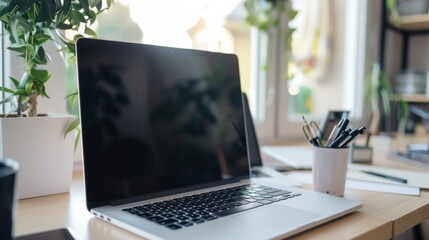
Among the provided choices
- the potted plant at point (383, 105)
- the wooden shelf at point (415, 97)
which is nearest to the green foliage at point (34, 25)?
the potted plant at point (383, 105)

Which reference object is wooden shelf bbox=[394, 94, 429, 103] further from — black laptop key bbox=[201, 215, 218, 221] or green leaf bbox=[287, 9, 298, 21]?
black laptop key bbox=[201, 215, 218, 221]


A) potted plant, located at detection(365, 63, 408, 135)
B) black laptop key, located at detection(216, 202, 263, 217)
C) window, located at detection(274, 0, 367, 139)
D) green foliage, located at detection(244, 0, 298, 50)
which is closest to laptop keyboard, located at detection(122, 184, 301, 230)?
black laptop key, located at detection(216, 202, 263, 217)

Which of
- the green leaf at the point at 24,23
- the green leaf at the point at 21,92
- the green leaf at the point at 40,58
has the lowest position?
the green leaf at the point at 21,92

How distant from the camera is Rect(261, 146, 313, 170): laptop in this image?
3.47 ft

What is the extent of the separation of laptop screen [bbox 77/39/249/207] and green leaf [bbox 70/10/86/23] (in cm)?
12

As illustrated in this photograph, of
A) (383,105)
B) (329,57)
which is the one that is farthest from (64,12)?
(383,105)

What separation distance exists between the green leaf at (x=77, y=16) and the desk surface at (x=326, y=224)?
1.10ft

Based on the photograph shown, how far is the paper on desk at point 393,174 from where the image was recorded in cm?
88

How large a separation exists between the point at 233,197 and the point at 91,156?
0.25 metres

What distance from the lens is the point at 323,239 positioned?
52 centimetres

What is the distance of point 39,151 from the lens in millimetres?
708

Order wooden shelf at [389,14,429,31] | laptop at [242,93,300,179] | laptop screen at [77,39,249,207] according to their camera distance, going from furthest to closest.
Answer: wooden shelf at [389,14,429,31] < laptop at [242,93,300,179] < laptop screen at [77,39,249,207]

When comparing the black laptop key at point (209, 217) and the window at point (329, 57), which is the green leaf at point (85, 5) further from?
the window at point (329, 57)

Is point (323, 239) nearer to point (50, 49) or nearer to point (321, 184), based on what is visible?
point (321, 184)
